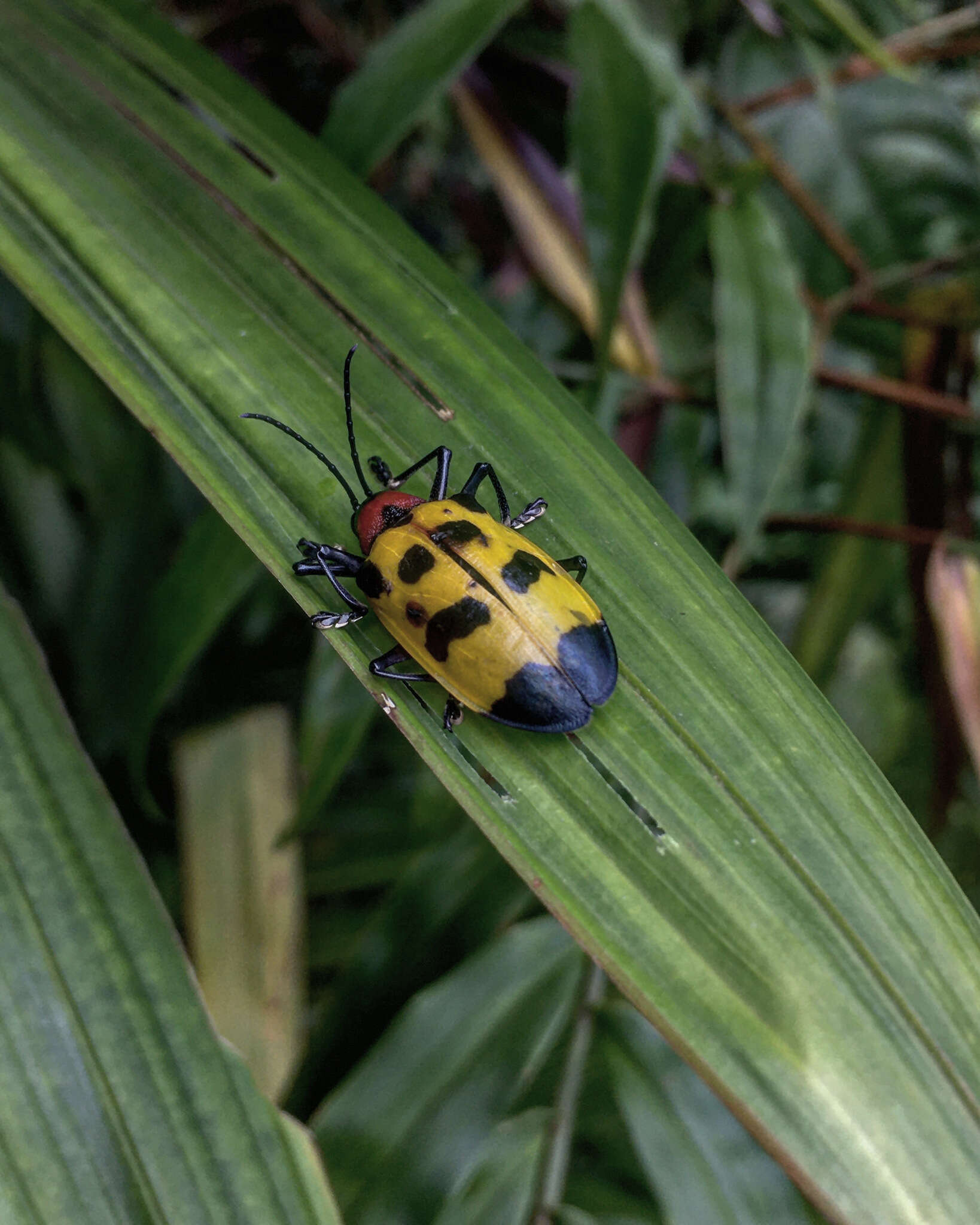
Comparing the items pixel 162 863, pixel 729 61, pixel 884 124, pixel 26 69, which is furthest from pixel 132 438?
pixel 884 124

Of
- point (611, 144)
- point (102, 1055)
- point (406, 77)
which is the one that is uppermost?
point (406, 77)

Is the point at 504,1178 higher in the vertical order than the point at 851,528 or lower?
lower

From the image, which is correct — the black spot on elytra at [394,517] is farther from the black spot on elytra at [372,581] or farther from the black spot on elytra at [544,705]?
the black spot on elytra at [544,705]

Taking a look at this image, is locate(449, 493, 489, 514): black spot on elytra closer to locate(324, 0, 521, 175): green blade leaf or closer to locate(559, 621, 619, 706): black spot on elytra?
locate(559, 621, 619, 706): black spot on elytra

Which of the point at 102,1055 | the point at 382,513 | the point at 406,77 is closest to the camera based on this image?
the point at 102,1055

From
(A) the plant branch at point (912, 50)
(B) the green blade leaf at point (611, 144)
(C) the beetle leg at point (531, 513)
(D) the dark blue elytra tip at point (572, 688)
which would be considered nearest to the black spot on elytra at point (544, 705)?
(D) the dark blue elytra tip at point (572, 688)

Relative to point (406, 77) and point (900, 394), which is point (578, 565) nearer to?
point (406, 77)

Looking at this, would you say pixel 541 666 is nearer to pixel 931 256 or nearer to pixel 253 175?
pixel 253 175

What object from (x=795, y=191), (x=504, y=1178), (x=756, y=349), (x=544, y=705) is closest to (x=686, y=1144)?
(x=504, y=1178)
